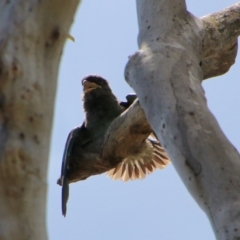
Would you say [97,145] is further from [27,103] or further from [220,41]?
[27,103]

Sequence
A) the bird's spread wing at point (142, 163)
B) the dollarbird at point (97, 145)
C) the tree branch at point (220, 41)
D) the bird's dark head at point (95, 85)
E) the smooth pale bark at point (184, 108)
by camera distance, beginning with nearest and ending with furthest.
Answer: the smooth pale bark at point (184, 108), the tree branch at point (220, 41), the dollarbird at point (97, 145), the bird's spread wing at point (142, 163), the bird's dark head at point (95, 85)

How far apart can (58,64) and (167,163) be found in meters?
4.43

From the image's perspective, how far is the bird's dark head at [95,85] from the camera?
→ 705 centimetres

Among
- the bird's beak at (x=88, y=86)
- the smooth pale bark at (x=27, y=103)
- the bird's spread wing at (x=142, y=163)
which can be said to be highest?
the bird's beak at (x=88, y=86)

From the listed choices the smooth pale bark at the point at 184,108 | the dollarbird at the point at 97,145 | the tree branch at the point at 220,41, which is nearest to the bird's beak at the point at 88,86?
the dollarbird at the point at 97,145

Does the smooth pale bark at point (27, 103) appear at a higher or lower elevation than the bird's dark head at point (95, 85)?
lower

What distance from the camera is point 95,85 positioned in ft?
23.5

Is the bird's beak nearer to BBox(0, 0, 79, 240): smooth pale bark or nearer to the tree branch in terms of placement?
the tree branch

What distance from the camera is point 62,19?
9.41 feet

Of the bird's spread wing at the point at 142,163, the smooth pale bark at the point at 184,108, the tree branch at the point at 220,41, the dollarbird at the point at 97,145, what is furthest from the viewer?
the bird's spread wing at the point at 142,163

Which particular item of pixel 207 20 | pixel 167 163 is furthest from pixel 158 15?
pixel 167 163

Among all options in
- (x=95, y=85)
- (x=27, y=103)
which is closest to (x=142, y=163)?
(x=95, y=85)

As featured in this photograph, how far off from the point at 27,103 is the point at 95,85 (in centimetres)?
452

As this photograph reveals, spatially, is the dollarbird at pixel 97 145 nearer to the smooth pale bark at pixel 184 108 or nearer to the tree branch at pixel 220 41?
the tree branch at pixel 220 41
